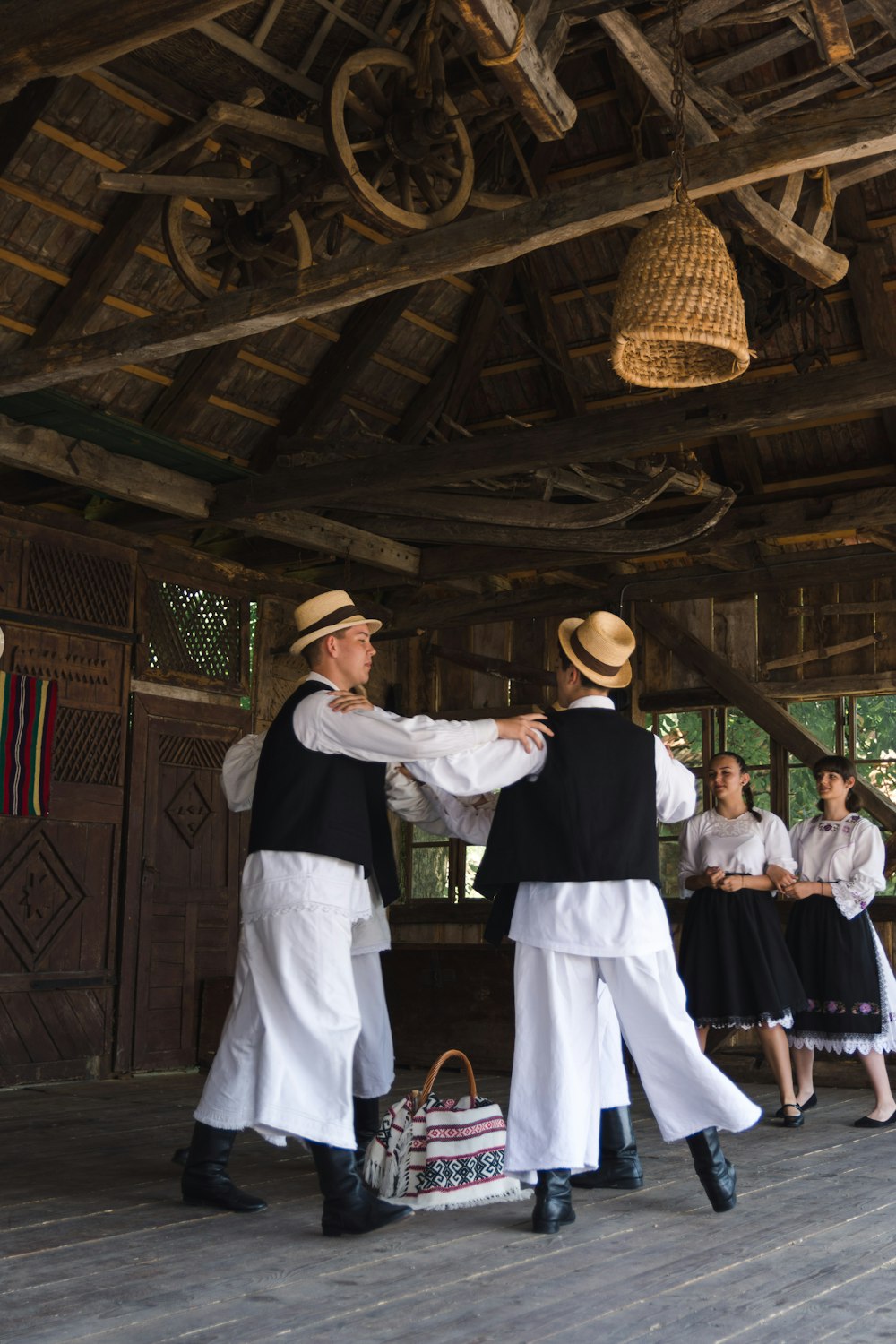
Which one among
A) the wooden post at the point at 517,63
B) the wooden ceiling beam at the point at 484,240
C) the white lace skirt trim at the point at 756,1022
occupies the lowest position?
the white lace skirt trim at the point at 756,1022

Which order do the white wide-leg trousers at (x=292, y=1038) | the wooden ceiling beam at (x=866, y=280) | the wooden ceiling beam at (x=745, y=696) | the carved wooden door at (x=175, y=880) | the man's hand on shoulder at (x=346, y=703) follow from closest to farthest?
the white wide-leg trousers at (x=292, y=1038)
the man's hand on shoulder at (x=346, y=703)
the wooden ceiling beam at (x=866, y=280)
the carved wooden door at (x=175, y=880)
the wooden ceiling beam at (x=745, y=696)

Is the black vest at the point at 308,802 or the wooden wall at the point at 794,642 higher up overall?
the wooden wall at the point at 794,642

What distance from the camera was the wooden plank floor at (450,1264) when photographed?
8.89 feet

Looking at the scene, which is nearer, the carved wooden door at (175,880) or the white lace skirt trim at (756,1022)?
the white lace skirt trim at (756,1022)

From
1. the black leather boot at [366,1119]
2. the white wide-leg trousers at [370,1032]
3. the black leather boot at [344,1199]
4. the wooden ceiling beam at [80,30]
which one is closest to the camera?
the wooden ceiling beam at [80,30]

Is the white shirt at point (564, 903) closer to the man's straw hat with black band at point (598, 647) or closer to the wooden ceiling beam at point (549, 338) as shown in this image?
the man's straw hat with black band at point (598, 647)

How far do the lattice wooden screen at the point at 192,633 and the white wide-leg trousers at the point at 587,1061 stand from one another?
4.82m

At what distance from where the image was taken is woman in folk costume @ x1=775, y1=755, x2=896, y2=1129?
5.71 m

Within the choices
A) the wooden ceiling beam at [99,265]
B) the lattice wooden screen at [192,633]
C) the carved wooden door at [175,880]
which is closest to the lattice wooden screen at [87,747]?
the carved wooden door at [175,880]

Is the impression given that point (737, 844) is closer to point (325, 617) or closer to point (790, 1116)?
point (790, 1116)

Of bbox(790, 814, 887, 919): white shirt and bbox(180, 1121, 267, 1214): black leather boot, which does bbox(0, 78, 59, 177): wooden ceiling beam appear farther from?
bbox(790, 814, 887, 919): white shirt

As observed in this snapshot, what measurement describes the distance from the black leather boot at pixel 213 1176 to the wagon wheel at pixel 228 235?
3.19 metres

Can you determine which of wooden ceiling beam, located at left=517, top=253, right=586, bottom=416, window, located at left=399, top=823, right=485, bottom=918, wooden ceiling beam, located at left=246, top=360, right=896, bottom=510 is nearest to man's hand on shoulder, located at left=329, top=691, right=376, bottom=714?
wooden ceiling beam, located at left=246, top=360, right=896, bottom=510

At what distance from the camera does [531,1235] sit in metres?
3.51
